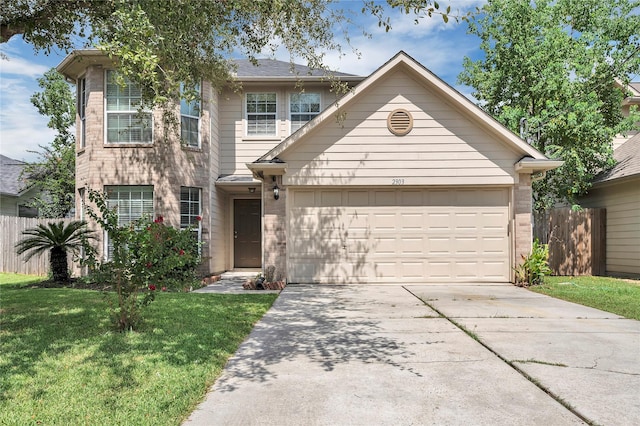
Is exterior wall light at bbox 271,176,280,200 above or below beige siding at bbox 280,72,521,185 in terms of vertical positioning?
below

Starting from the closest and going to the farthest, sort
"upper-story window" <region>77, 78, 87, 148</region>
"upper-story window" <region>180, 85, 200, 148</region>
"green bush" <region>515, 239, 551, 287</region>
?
1. "green bush" <region>515, 239, 551, 287</region>
2. "upper-story window" <region>180, 85, 200, 148</region>
3. "upper-story window" <region>77, 78, 87, 148</region>

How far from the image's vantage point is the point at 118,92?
12805 mm

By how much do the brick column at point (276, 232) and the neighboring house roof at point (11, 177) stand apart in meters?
14.3

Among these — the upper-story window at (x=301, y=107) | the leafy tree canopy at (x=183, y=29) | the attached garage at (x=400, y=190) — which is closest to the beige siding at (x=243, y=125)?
the upper-story window at (x=301, y=107)

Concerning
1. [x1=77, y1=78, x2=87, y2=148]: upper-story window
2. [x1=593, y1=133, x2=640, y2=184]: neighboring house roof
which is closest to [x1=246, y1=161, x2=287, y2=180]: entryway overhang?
[x1=77, y1=78, x2=87, y2=148]: upper-story window

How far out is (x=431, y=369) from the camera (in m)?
4.46

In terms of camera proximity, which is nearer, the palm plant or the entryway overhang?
the entryway overhang

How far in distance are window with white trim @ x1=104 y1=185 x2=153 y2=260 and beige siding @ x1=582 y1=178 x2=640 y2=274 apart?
13.8 metres

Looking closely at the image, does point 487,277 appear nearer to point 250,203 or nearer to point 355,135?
point 355,135

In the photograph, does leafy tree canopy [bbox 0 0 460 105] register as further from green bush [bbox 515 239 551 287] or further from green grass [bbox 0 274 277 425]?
green bush [bbox 515 239 551 287]

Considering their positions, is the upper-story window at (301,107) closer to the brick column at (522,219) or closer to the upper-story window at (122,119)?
the upper-story window at (122,119)

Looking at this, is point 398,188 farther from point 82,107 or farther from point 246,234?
point 82,107

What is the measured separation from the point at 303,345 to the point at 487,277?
25.2 ft

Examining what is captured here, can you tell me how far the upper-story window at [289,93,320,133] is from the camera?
47.7ft
